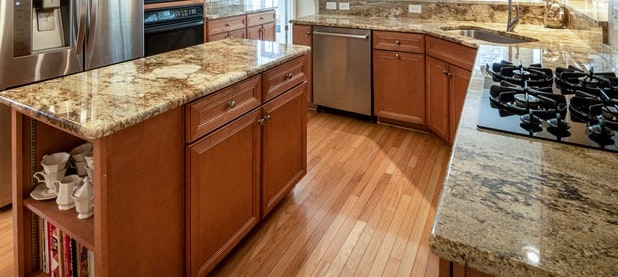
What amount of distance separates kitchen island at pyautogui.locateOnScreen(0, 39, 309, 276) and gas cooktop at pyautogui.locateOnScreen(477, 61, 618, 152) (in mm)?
944

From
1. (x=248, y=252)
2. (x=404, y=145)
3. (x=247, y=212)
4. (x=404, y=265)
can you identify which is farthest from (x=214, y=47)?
(x=404, y=145)

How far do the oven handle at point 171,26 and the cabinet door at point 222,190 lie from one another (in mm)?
1687

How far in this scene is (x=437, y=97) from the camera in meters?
3.34

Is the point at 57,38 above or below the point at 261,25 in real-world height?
below

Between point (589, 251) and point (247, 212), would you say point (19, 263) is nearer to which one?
point (247, 212)

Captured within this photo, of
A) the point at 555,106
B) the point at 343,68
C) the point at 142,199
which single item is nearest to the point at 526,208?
the point at 555,106

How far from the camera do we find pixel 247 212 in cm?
198

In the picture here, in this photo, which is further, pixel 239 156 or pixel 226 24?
pixel 226 24

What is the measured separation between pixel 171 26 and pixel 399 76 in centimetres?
190

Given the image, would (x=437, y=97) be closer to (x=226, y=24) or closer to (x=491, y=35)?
(x=491, y=35)

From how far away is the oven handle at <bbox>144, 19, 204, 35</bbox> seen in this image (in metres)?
3.15

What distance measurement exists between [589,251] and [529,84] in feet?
3.19

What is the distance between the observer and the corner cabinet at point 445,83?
2941 mm

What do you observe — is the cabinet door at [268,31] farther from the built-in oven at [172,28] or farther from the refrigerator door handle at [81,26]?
the refrigerator door handle at [81,26]
